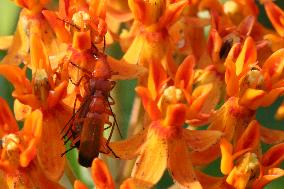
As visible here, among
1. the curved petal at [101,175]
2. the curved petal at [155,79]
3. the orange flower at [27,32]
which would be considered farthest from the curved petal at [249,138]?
the orange flower at [27,32]

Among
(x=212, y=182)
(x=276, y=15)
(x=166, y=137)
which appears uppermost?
(x=276, y=15)

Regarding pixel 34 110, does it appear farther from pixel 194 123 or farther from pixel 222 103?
pixel 222 103

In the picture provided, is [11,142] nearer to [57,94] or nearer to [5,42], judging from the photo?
[57,94]

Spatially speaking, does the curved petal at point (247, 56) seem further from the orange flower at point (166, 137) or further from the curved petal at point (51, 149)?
the curved petal at point (51, 149)

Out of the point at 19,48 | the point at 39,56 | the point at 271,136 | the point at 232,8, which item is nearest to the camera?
the point at 39,56

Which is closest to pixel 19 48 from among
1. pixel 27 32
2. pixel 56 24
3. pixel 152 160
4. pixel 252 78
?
pixel 27 32

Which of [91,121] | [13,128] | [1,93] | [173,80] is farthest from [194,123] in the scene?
[1,93]
